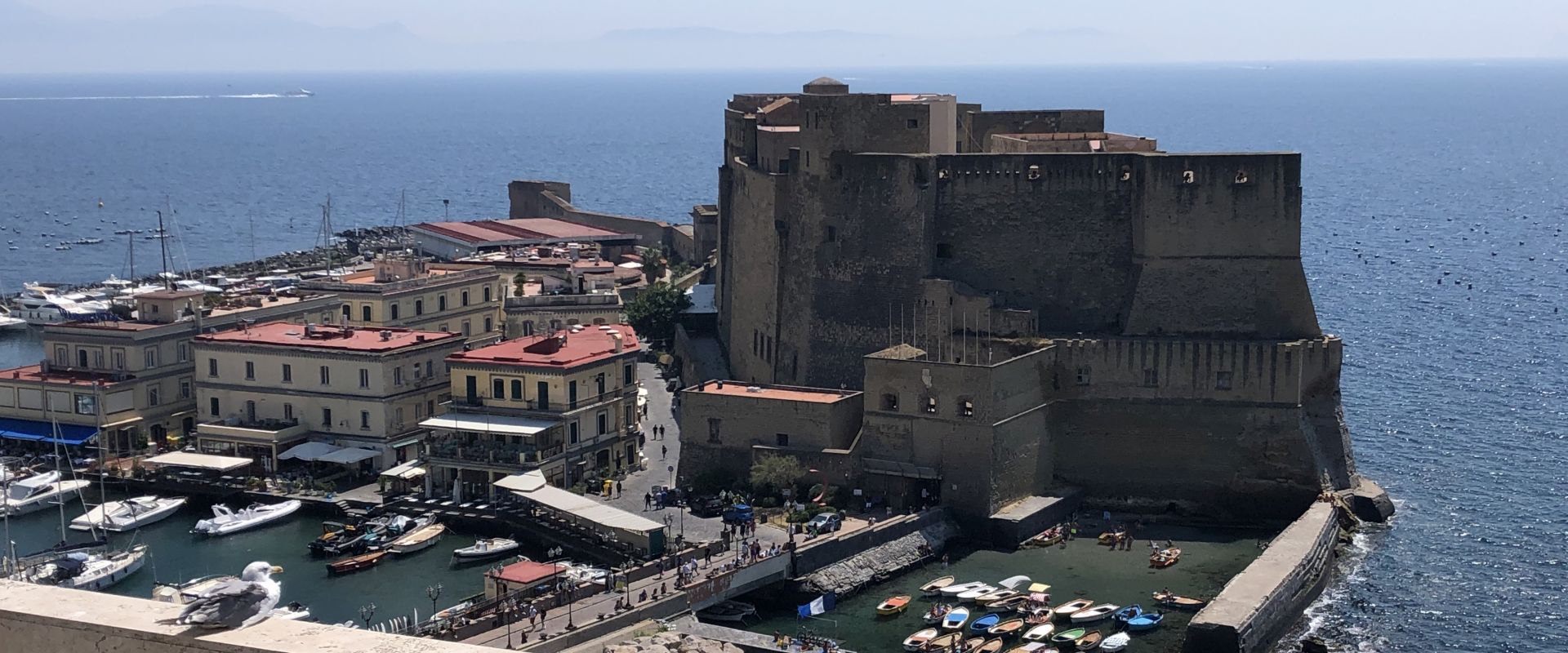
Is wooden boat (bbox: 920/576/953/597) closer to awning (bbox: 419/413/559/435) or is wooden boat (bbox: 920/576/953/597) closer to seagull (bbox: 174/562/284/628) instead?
awning (bbox: 419/413/559/435)

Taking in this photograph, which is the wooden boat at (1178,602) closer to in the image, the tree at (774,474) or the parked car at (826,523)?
the parked car at (826,523)

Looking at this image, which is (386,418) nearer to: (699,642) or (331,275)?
(699,642)

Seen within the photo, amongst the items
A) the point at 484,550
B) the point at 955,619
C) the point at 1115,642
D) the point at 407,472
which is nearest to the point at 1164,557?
the point at 1115,642

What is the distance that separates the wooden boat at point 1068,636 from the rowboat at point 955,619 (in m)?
2.29

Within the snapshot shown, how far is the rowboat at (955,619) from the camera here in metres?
52.3

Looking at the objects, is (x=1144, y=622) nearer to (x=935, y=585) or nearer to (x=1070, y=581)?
(x=1070, y=581)

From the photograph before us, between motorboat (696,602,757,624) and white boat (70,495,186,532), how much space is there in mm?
18439

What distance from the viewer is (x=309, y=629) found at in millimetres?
20047

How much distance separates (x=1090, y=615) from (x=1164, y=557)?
646 cm

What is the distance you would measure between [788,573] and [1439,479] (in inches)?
952

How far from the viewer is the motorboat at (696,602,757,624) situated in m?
53.0

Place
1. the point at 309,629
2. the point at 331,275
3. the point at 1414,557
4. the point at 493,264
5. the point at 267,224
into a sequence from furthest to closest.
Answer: the point at 267,224, the point at 331,275, the point at 493,264, the point at 1414,557, the point at 309,629

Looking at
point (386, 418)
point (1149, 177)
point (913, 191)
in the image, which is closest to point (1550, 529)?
point (1149, 177)

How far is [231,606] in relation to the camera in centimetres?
2002
